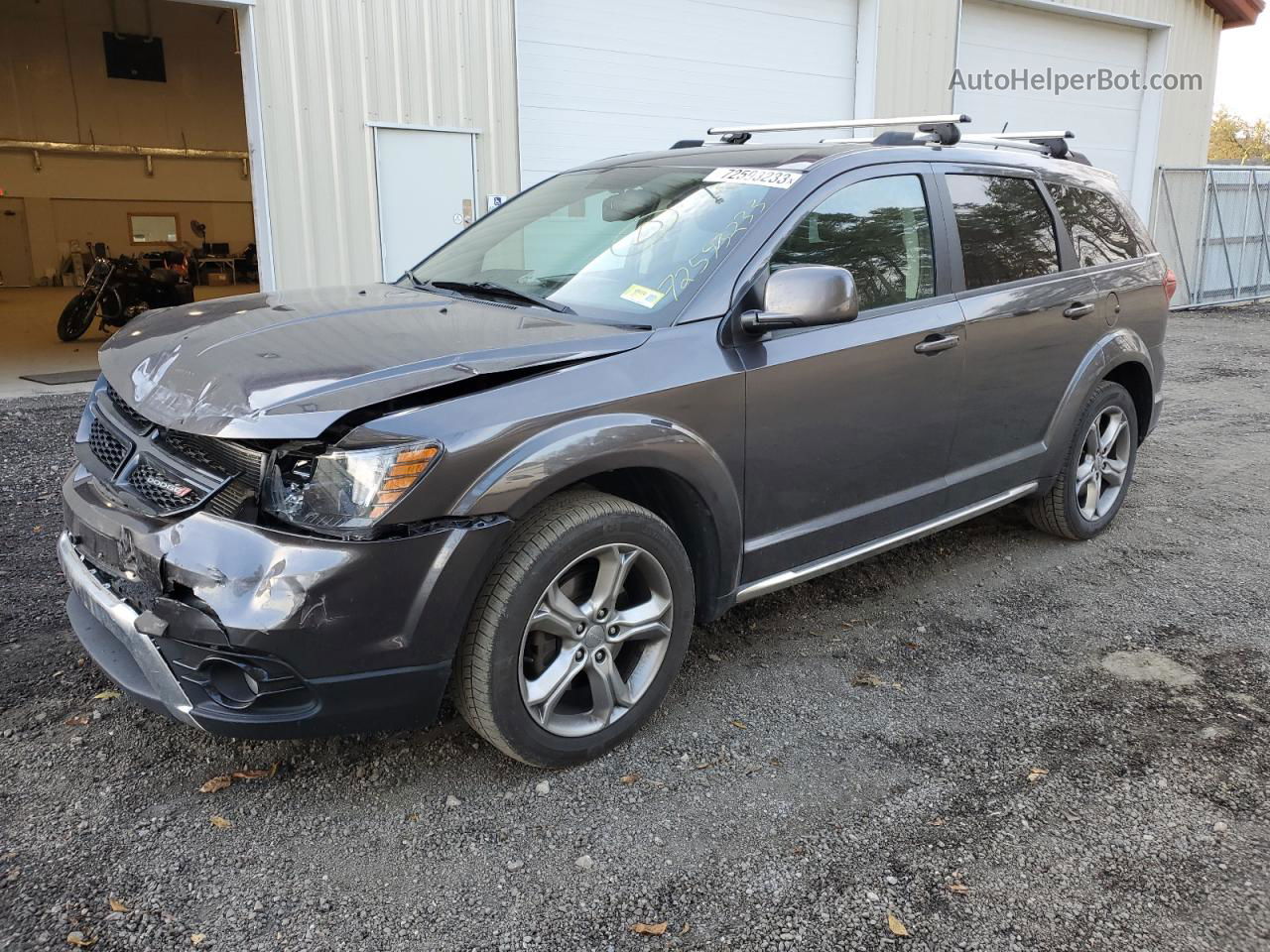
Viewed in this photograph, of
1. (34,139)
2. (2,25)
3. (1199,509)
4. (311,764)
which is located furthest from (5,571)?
(34,139)

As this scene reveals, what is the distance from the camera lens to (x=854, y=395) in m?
3.41

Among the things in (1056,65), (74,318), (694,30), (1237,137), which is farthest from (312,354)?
(1237,137)

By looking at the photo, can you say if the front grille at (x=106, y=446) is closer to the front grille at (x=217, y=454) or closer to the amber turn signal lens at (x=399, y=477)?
the front grille at (x=217, y=454)

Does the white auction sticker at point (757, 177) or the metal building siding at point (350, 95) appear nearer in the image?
the white auction sticker at point (757, 177)

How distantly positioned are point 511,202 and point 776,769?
2692mm

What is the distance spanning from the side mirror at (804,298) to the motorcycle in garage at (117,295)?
34.6ft

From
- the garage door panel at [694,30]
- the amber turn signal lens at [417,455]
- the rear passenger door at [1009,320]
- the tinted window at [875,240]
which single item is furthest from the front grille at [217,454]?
the garage door panel at [694,30]

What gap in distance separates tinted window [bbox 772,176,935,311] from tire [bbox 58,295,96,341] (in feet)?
36.8

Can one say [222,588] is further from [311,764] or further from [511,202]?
[511,202]

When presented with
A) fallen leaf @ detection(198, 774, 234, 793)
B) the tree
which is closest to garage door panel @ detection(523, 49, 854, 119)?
fallen leaf @ detection(198, 774, 234, 793)

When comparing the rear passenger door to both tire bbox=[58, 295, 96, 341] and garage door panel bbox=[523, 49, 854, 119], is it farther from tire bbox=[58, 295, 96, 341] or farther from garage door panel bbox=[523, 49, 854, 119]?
tire bbox=[58, 295, 96, 341]

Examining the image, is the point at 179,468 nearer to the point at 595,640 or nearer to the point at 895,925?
the point at 595,640

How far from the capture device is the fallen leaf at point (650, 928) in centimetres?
227

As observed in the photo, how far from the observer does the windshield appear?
3.16m
